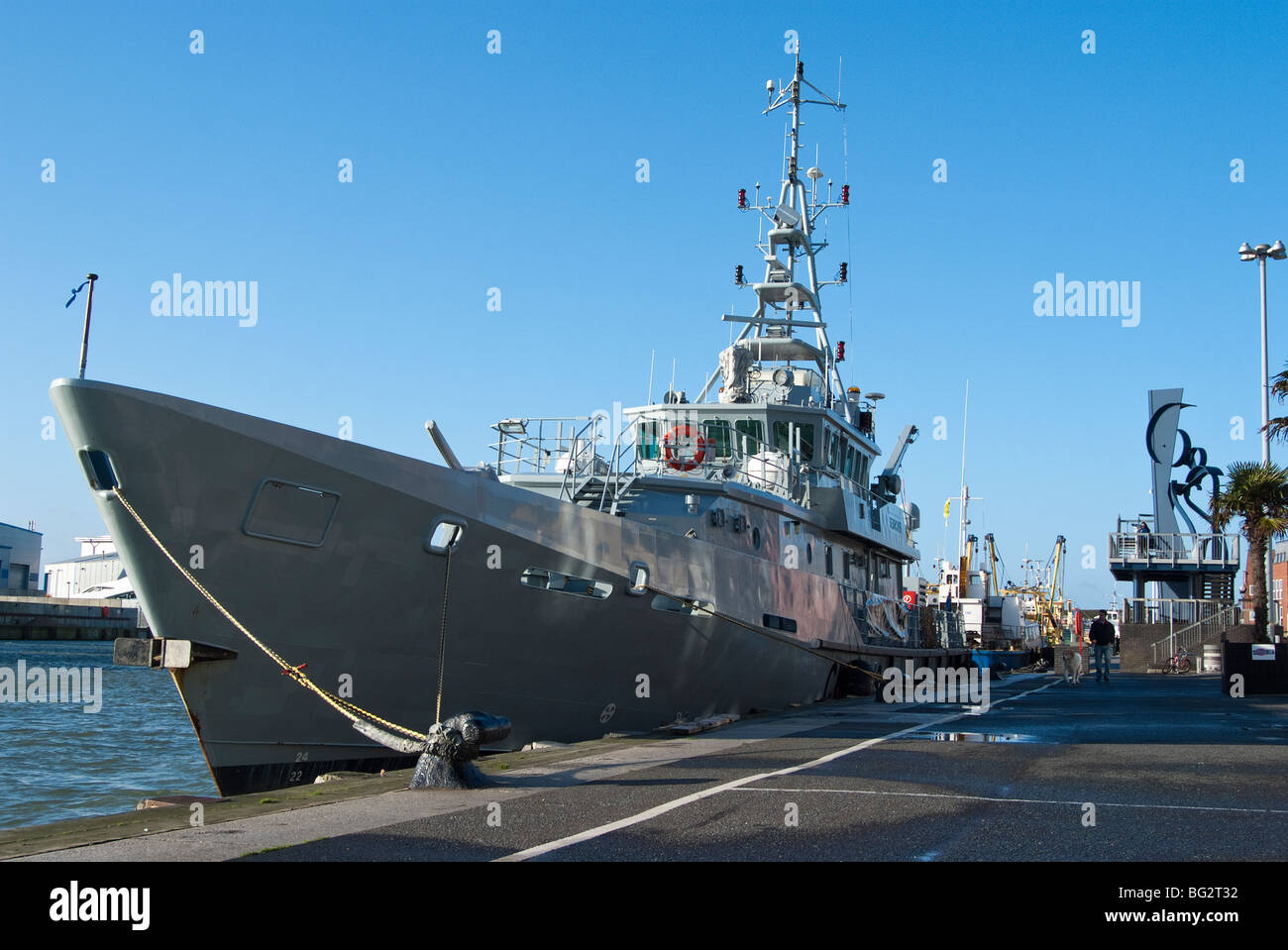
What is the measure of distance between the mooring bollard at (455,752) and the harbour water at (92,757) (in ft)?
27.7

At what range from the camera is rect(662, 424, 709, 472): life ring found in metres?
18.5

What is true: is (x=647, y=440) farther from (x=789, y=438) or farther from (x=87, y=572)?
(x=87, y=572)

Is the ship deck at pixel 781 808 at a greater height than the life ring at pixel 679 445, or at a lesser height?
lesser

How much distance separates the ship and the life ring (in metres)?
0.14

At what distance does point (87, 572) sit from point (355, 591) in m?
110

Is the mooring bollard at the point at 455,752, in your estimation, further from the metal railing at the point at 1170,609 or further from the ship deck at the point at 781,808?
the metal railing at the point at 1170,609

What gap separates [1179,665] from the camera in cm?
3531

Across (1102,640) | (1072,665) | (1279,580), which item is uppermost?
(1279,580)

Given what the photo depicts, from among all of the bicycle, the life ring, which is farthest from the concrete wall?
the life ring

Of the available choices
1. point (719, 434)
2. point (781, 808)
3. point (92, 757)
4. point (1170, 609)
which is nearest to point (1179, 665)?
point (1170, 609)

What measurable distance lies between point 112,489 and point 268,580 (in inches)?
65.0

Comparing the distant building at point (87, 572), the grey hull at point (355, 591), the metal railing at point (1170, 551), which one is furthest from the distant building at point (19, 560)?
the grey hull at point (355, 591)

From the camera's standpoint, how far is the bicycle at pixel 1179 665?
35125 mm
